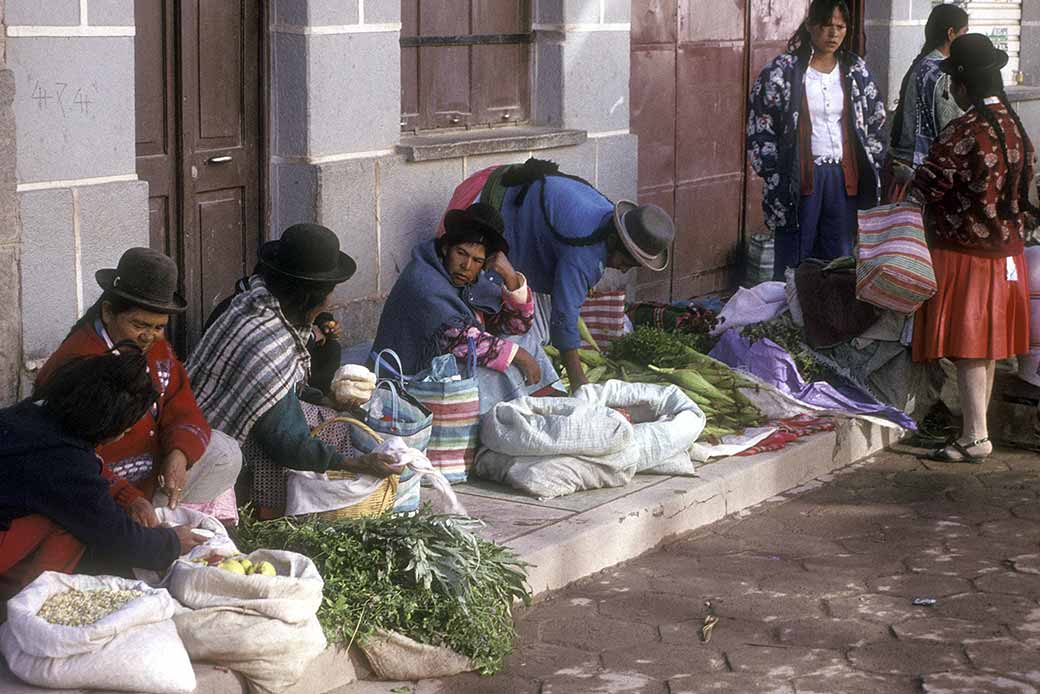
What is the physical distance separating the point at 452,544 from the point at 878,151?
16.6ft

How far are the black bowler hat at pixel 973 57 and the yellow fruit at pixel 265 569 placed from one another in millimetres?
4195

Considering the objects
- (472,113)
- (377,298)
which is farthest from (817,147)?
(377,298)

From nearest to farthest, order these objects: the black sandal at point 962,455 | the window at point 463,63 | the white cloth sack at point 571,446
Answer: the white cloth sack at point 571,446
the black sandal at point 962,455
the window at point 463,63

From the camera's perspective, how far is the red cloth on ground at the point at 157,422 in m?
5.08

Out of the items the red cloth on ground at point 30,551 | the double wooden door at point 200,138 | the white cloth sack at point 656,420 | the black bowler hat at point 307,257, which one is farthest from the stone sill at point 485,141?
the red cloth on ground at point 30,551

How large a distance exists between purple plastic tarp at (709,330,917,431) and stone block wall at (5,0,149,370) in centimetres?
307

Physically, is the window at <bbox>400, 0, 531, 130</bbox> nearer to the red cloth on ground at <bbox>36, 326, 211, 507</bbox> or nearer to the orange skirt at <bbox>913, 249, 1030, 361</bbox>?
the orange skirt at <bbox>913, 249, 1030, 361</bbox>

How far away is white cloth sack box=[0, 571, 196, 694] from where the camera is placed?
4.18 m

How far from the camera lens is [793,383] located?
8.09m

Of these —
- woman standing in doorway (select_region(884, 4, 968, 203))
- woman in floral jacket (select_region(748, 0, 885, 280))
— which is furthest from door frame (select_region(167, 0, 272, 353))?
woman standing in doorway (select_region(884, 4, 968, 203))

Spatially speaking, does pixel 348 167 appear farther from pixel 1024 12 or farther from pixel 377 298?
pixel 1024 12

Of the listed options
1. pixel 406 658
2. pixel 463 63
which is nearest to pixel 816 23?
pixel 463 63

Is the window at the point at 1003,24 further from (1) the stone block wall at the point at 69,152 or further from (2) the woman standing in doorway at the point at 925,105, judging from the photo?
(1) the stone block wall at the point at 69,152

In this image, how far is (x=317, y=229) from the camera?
5.82 m
